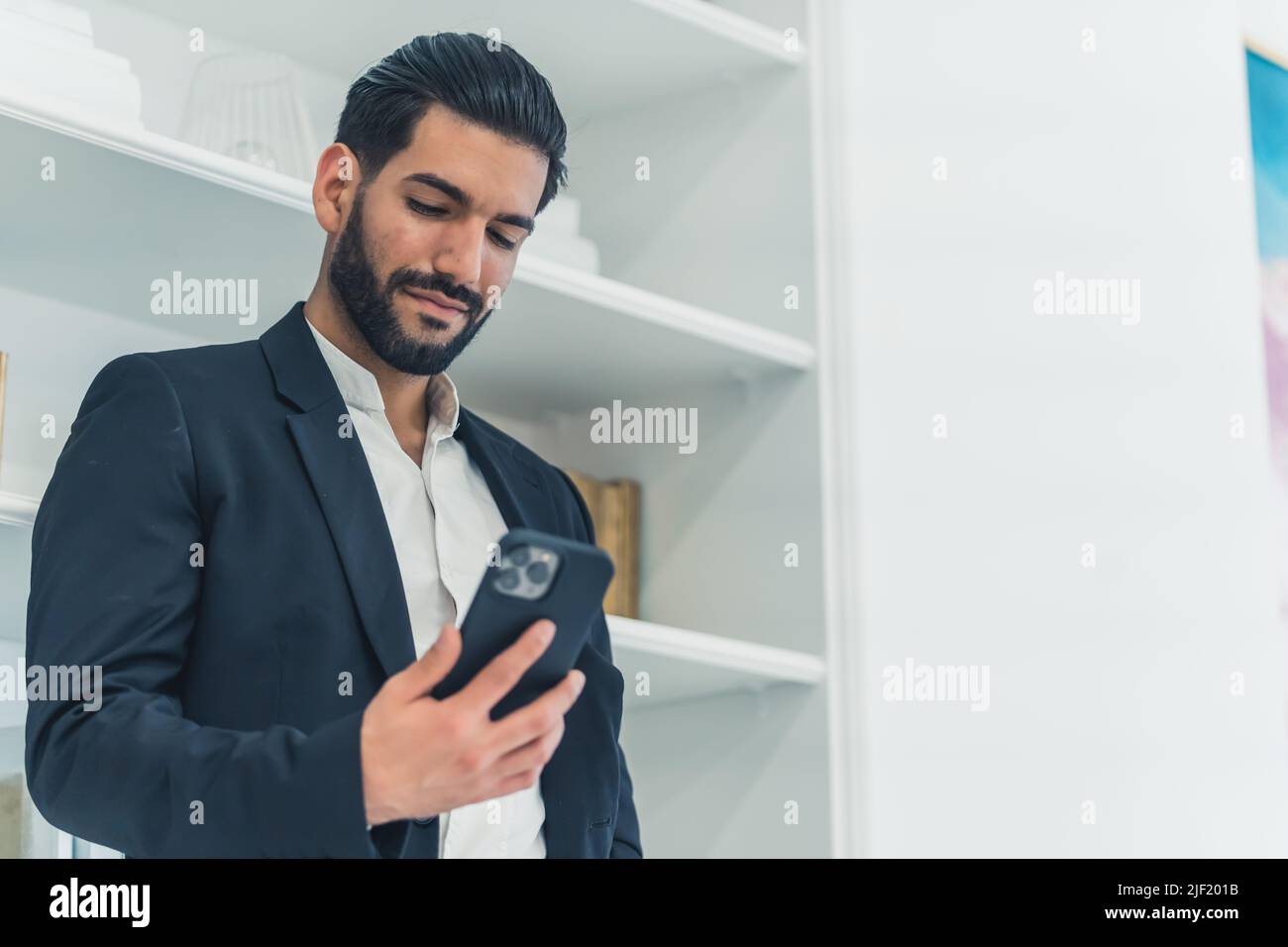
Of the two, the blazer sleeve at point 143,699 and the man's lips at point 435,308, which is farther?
Answer: the man's lips at point 435,308

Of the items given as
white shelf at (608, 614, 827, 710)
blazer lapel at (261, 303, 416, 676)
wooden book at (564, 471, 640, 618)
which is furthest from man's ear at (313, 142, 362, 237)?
wooden book at (564, 471, 640, 618)

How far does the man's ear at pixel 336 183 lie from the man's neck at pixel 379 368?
0.23ft

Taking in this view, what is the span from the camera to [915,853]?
2.05 m

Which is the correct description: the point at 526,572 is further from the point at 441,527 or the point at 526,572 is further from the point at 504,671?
the point at 441,527

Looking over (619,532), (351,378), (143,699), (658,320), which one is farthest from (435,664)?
(619,532)

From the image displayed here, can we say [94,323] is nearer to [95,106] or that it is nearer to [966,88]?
[95,106]

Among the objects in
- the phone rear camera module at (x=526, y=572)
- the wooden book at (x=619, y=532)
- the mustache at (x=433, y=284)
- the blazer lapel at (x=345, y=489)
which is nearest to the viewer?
the phone rear camera module at (x=526, y=572)

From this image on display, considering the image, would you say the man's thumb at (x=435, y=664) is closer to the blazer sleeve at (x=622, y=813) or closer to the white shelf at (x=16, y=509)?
the blazer sleeve at (x=622, y=813)

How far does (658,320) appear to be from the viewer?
2.11 meters

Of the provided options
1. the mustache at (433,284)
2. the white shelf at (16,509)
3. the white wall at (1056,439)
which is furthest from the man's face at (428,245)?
the white wall at (1056,439)

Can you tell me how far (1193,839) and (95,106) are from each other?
5.07ft

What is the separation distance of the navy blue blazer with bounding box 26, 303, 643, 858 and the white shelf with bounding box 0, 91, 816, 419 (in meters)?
0.34

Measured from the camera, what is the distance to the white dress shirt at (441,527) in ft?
4.41
